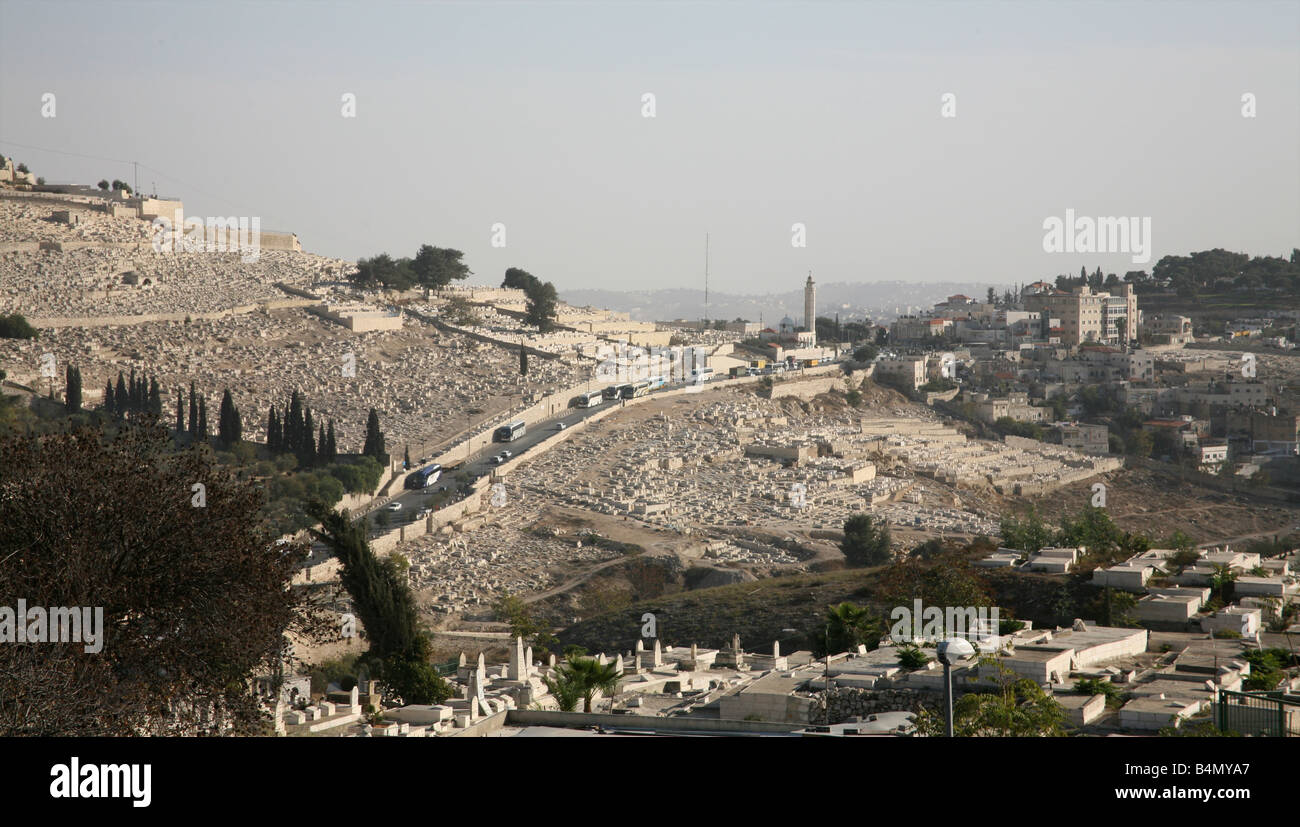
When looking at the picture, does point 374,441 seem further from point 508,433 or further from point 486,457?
point 508,433

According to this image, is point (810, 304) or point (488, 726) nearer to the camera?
point (488, 726)

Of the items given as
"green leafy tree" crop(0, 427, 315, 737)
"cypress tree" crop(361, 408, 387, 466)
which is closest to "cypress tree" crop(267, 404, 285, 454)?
"cypress tree" crop(361, 408, 387, 466)

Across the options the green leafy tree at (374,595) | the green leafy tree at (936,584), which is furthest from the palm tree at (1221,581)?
the green leafy tree at (374,595)

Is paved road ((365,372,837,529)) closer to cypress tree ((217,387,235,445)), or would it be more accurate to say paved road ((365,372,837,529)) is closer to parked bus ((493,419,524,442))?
parked bus ((493,419,524,442))

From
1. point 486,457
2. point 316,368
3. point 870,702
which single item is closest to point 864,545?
point 486,457

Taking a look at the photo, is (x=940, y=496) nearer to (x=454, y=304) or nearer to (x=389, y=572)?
(x=454, y=304)

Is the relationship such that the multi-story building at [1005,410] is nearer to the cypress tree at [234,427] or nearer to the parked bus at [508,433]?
the parked bus at [508,433]

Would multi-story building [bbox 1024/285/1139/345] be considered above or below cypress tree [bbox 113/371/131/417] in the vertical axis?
above

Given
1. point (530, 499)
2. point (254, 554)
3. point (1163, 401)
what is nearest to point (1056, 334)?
point (1163, 401)
